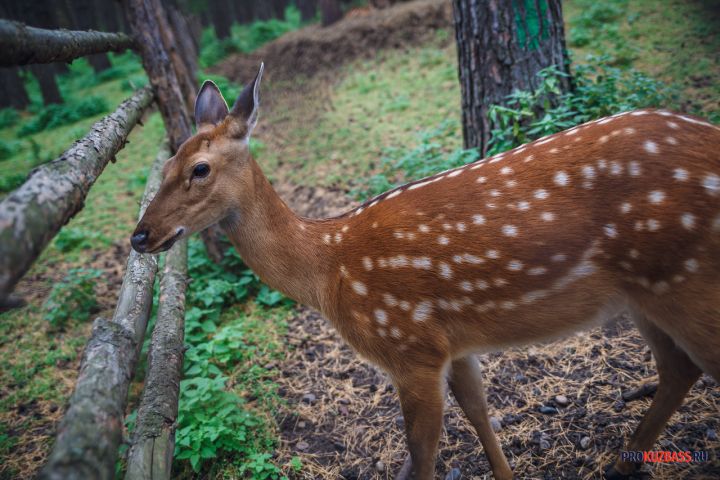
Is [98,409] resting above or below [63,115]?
below

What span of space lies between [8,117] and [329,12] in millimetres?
9904

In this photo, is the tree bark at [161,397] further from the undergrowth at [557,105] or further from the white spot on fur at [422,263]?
the undergrowth at [557,105]

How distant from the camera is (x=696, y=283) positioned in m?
2.12

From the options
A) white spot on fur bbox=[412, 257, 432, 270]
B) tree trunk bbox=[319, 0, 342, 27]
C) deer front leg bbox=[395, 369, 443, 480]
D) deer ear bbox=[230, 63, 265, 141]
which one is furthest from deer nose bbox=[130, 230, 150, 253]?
tree trunk bbox=[319, 0, 342, 27]

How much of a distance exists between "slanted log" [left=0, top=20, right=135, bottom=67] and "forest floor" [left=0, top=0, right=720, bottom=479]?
2.45 m

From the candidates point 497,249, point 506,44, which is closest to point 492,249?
point 497,249

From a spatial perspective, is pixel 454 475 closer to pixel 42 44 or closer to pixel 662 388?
pixel 662 388

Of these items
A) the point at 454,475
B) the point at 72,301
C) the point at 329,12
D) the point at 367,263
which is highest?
the point at 329,12

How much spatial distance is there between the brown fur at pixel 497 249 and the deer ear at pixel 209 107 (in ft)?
0.88

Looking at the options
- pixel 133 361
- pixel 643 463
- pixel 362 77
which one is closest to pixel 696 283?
pixel 643 463

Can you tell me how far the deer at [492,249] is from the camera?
2160mm

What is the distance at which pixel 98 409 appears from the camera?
1.62 metres

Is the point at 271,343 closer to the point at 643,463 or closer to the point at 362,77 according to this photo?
the point at 643,463

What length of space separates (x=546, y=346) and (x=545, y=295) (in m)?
1.44
